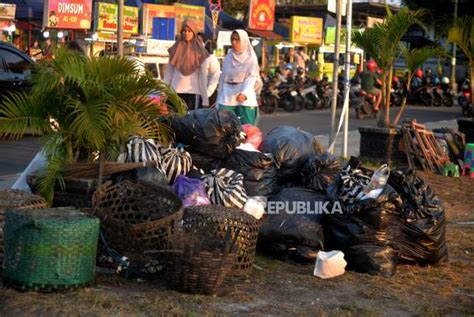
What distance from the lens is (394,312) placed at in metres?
5.00

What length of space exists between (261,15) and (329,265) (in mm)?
23499

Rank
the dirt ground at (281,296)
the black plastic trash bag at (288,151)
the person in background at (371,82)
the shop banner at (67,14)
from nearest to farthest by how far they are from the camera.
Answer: the dirt ground at (281,296)
the black plastic trash bag at (288,151)
the shop banner at (67,14)
the person in background at (371,82)

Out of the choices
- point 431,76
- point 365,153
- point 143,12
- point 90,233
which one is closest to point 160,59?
point 143,12

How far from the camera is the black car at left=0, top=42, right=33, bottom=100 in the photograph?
1388cm

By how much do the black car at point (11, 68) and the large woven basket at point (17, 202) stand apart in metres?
8.58

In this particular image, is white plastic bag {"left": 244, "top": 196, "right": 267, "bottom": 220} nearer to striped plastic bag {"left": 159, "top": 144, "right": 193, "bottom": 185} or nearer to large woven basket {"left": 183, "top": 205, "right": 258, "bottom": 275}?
striped plastic bag {"left": 159, "top": 144, "right": 193, "bottom": 185}

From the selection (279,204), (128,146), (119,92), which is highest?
(119,92)

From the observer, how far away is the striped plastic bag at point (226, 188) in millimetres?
6559

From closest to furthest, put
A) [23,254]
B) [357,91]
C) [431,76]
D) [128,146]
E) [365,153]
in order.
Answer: [23,254] < [128,146] < [365,153] < [357,91] < [431,76]

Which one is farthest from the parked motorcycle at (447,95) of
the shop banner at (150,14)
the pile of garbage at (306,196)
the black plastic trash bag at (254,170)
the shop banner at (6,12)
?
the black plastic trash bag at (254,170)

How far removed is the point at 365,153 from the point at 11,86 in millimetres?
6196

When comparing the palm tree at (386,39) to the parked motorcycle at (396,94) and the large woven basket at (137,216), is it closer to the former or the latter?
the large woven basket at (137,216)

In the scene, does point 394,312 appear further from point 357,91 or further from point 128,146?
point 357,91

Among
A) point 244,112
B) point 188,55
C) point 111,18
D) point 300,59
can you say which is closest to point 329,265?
point 244,112
